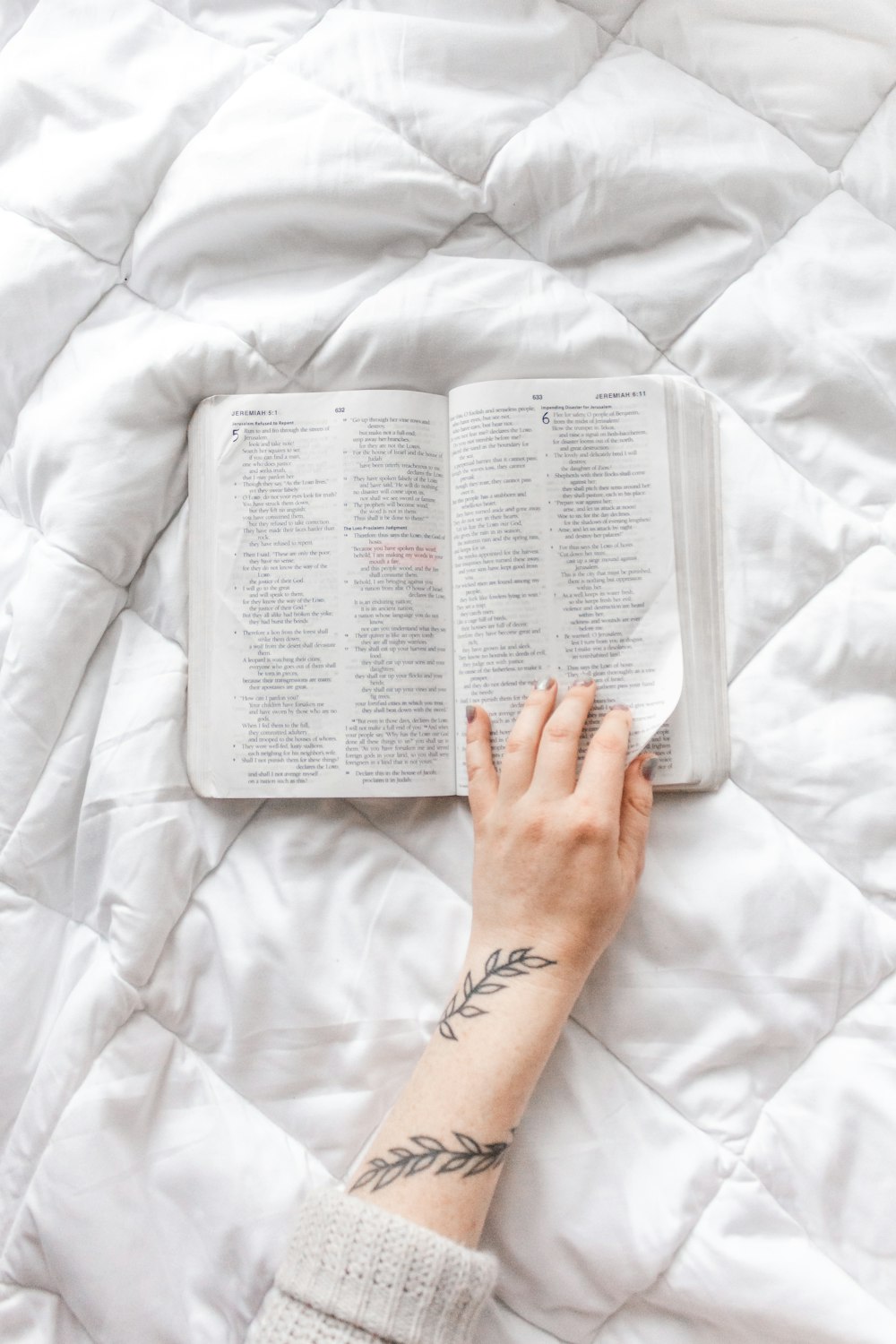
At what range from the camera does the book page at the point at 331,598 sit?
764mm

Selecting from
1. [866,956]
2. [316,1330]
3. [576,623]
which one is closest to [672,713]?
[576,623]

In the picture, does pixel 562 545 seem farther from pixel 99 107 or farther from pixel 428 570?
pixel 99 107

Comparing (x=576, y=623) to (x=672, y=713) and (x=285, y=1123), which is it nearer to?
(x=672, y=713)

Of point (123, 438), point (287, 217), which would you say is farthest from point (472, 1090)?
point (287, 217)

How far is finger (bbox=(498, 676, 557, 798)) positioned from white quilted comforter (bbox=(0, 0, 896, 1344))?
6 centimetres

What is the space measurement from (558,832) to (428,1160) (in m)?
0.22

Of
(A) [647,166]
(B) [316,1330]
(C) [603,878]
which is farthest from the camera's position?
(A) [647,166]

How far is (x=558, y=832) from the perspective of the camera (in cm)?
69

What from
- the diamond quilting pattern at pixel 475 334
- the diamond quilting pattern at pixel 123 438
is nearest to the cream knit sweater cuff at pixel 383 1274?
the diamond quilting pattern at pixel 123 438

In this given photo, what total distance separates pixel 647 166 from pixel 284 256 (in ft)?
0.94

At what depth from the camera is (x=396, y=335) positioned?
780 mm

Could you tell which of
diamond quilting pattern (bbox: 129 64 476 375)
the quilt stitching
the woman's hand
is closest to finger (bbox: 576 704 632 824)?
the woman's hand

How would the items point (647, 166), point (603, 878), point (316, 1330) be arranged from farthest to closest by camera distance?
point (647, 166), point (603, 878), point (316, 1330)

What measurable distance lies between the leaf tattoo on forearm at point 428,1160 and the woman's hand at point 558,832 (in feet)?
0.39
